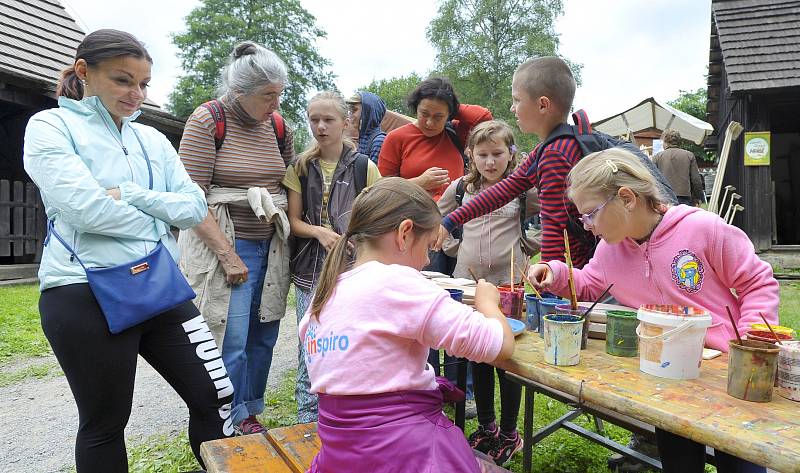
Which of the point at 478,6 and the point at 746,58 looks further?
the point at 478,6

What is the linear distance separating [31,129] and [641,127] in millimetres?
14967

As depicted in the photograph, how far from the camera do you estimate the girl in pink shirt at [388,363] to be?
1390 mm

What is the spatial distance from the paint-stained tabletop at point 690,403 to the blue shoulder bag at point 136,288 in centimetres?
118

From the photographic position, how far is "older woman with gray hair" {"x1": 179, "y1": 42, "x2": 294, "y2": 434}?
273 centimetres

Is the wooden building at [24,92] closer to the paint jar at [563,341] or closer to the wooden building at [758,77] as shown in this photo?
the paint jar at [563,341]

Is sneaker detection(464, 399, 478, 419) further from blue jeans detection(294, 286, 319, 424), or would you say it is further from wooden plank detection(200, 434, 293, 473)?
wooden plank detection(200, 434, 293, 473)

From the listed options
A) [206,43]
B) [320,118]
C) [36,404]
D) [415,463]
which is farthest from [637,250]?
[206,43]

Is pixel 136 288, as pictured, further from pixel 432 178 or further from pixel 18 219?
pixel 18 219

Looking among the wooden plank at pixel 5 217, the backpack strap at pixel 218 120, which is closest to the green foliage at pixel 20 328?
the wooden plank at pixel 5 217

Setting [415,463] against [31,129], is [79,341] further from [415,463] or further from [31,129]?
[415,463]

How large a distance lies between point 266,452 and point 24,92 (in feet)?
28.0

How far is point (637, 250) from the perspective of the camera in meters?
1.99

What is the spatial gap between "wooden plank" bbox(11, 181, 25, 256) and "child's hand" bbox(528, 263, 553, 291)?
9066mm

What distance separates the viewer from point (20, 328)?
546cm
